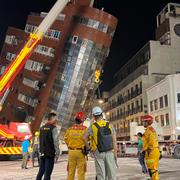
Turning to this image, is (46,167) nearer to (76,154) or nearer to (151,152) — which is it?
(76,154)

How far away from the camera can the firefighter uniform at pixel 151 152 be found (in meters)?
8.34

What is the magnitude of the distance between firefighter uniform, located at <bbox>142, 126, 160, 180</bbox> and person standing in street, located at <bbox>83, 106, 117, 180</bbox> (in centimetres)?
200

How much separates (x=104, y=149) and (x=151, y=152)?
7.66ft

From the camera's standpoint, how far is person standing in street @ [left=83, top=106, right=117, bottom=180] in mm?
6602

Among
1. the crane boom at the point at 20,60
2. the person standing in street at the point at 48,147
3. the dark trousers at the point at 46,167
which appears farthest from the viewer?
the crane boom at the point at 20,60

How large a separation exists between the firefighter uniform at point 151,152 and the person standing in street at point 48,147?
238cm

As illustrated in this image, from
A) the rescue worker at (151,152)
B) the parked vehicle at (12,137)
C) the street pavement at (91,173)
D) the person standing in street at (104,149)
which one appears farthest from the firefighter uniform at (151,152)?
the parked vehicle at (12,137)

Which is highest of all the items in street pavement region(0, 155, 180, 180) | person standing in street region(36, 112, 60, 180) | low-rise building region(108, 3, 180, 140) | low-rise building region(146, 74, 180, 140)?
low-rise building region(108, 3, 180, 140)

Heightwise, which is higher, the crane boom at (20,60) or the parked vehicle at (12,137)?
the crane boom at (20,60)

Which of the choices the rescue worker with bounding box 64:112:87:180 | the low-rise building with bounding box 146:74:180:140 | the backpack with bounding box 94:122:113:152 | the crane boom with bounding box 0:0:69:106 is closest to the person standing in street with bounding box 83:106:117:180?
the backpack with bounding box 94:122:113:152

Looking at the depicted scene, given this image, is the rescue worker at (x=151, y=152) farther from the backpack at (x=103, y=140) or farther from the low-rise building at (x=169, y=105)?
the low-rise building at (x=169, y=105)

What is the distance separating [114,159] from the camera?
22.2ft

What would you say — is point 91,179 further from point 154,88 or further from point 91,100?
point 154,88

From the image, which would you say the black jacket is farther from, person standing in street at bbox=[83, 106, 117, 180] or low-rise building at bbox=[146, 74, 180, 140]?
low-rise building at bbox=[146, 74, 180, 140]
